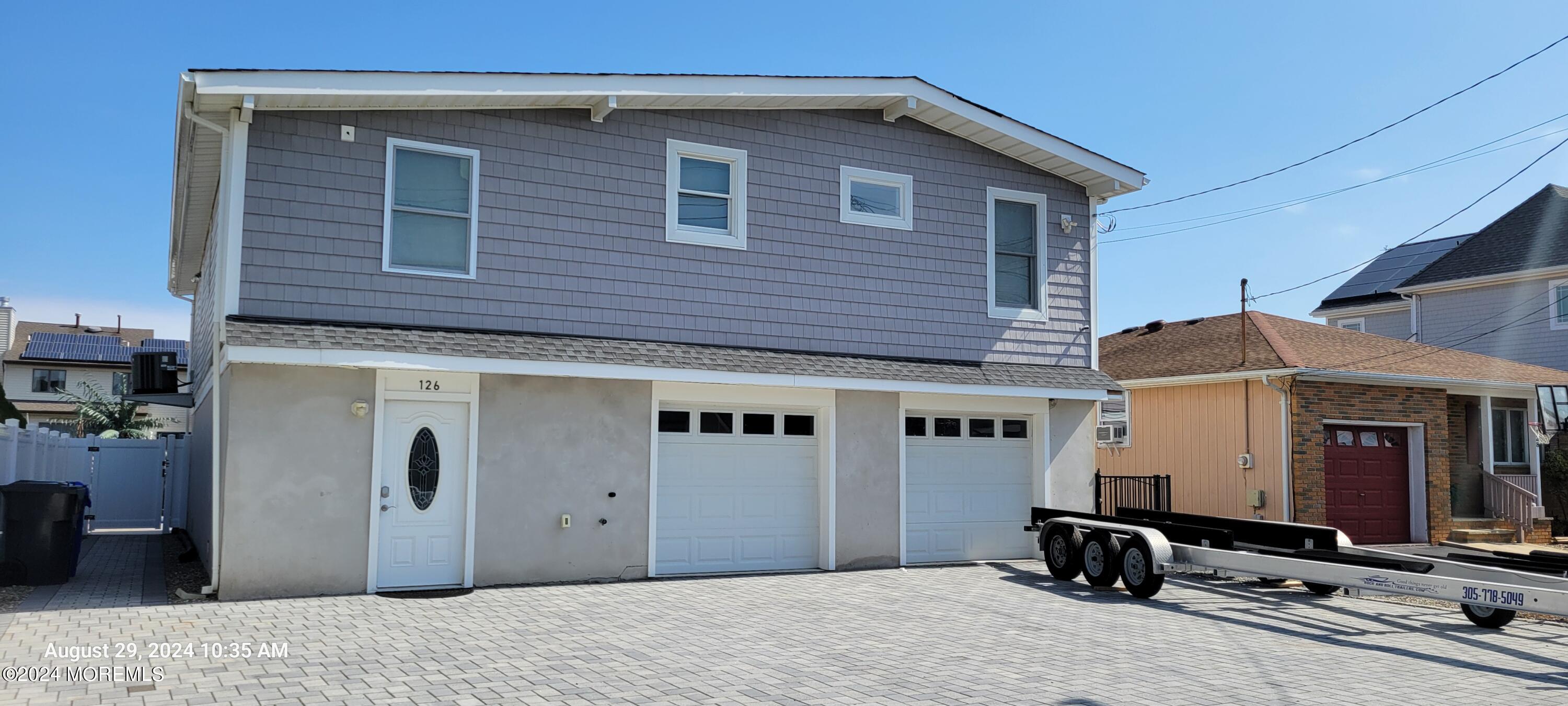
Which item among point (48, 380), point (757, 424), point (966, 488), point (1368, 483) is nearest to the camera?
point (757, 424)

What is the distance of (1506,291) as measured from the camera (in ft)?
89.2

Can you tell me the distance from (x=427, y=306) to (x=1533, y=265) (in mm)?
26364

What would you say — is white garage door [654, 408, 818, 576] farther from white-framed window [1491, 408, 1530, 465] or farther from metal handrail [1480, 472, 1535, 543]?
white-framed window [1491, 408, 1530, 465]

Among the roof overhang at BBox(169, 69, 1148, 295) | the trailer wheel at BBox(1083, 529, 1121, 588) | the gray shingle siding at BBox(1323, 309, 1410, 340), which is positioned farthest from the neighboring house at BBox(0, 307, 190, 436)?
the gray shingle siding at BBox(1323, 309, 1410, 340)

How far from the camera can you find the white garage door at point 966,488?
14883mm

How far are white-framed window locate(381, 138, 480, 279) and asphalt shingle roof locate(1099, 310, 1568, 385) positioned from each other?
12.9 metres

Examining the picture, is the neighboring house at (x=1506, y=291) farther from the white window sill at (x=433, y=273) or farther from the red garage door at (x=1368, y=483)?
the white window sill at (x=433, y=273)

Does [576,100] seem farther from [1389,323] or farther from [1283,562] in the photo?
[1389,323]

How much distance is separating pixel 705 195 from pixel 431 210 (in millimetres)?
3350

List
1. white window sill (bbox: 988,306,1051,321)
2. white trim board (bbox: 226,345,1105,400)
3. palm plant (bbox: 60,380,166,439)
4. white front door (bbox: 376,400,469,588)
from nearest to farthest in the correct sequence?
white trim board (bbox: 226,345,1105,400) < white front door (bbox: 376,400,469,588) < white window sill (bbox: 988,306,1051,321) < palm plant (bbox: 60,380,166,439)

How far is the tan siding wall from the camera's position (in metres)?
18.1

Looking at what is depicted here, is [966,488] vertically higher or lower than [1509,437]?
lower

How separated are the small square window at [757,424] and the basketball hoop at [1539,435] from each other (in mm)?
16090

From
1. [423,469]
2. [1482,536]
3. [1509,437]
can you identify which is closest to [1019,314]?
[423,469]
